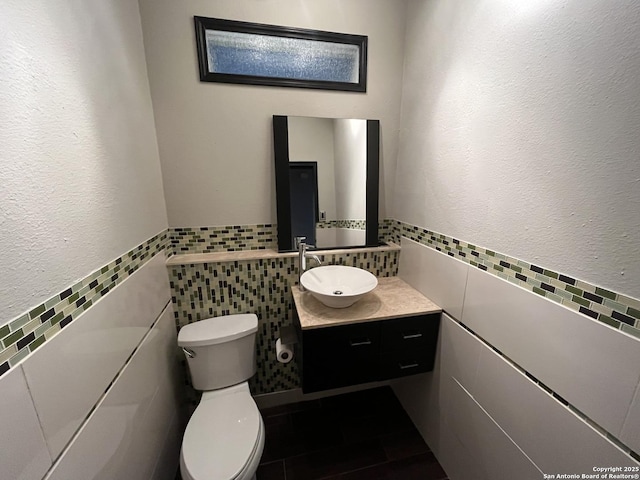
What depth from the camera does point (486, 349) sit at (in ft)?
3.32

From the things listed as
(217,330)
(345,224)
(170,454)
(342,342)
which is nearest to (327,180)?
(345,224)

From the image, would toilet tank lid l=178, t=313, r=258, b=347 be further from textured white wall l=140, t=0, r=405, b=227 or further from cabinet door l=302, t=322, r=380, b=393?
textured white wall l=140, t=0, r=405, b=227

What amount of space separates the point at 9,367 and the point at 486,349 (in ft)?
4.64

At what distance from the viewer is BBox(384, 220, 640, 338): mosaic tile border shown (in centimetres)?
61

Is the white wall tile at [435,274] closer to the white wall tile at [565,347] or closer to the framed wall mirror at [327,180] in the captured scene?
the white wall tile at [565,347]

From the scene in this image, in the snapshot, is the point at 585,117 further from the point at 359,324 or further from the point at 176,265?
the point at 176,265

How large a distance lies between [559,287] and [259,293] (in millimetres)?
1355

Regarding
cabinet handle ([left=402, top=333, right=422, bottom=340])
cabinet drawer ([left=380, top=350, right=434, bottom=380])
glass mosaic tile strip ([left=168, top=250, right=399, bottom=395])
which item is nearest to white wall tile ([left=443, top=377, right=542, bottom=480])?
cabinet drawer ([left=380, top=350, right=434, bottom=380])

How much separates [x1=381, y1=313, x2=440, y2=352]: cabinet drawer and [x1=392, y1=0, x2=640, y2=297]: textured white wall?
488 millimetres

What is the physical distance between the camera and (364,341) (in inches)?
49.6

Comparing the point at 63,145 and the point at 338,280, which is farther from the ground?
the point at 63,145

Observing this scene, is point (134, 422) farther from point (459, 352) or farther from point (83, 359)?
point (459, 352)

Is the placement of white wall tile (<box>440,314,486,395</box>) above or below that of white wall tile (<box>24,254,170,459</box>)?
below

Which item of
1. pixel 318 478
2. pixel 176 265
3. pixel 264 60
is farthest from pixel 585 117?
pixel 318 478
